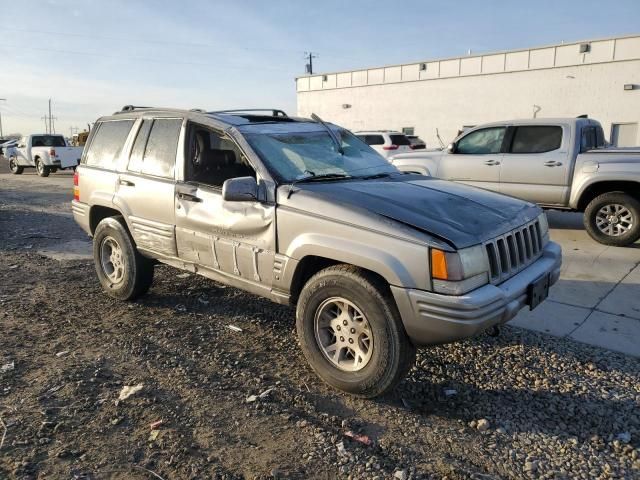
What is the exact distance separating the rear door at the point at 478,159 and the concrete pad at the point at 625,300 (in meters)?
3.16

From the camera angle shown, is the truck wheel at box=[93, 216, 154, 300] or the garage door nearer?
the truck wheel at box=[93, 216, 154, 300]

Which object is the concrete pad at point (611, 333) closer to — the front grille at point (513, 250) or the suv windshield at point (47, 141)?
the front grille at point (513, 250)

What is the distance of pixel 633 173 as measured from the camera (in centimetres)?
702

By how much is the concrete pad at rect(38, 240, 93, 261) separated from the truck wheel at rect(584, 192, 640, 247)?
23.8 feet

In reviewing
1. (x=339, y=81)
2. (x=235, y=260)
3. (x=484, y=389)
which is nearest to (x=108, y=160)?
(x=235, y=260)

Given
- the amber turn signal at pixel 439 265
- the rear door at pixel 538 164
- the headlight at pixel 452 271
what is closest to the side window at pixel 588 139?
the rear door at pixel 538 164

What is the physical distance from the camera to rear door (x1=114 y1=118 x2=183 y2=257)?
14.5ft

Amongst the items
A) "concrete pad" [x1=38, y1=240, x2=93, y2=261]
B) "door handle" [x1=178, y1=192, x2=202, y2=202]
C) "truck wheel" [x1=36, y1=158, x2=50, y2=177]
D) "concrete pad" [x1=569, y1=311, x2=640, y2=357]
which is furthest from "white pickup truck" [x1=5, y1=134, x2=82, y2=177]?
"concrete pad" [x1=569, y1=311, x2=640, y2=357]

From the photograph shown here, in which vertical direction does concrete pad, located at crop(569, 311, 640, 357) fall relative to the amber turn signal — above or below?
below

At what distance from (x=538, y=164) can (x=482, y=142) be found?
1.13 meters

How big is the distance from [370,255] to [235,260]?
1.26 meters

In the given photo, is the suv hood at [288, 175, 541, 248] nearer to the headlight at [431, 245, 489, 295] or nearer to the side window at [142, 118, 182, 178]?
the headlight at [431, 245, 489, 295]

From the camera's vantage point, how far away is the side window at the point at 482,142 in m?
8.63

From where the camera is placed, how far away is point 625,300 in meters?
5.15
